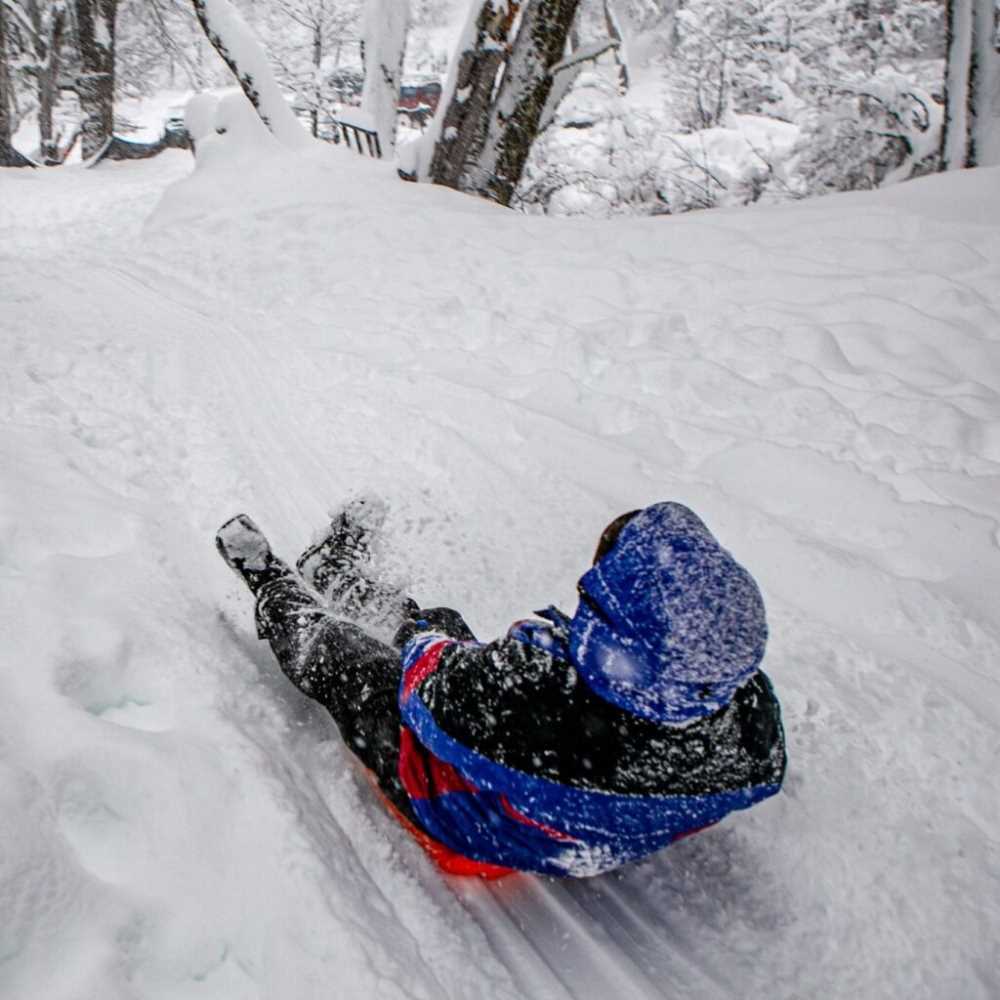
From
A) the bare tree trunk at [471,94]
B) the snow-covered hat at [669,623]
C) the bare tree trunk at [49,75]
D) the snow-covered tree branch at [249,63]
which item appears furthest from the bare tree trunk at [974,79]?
the bare tree trunk at [49,75]

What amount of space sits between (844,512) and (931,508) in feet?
1.11

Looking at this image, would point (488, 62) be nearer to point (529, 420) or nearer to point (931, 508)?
point (529, 420)

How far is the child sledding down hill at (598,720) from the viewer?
1201mm

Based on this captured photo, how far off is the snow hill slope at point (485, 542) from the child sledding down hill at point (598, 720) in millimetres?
277

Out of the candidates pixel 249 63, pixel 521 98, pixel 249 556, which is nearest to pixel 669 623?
pixel 249 556

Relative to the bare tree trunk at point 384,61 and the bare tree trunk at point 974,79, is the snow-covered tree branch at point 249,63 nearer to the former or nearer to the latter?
the bare tree trunk at point 384,61

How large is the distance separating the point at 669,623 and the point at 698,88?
20.3m

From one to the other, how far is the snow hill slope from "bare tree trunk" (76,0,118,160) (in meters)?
9.62

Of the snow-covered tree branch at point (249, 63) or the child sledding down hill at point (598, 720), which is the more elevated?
the snow-covered tree branch at point (249, 63)

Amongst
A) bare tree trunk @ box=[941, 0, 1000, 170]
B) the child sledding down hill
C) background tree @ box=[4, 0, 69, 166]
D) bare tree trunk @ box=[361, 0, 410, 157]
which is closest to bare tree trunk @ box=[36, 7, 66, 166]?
background tree @ box=[4, 0, 69, 166]

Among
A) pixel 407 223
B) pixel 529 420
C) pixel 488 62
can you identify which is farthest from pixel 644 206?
pixel 529 420

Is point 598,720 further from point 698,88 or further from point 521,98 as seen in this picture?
point 698,88

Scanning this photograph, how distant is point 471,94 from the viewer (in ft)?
20.9

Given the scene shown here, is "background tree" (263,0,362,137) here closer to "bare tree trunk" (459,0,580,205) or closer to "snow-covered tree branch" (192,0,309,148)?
"snow-covered tree branch" (192,0,309,148)
